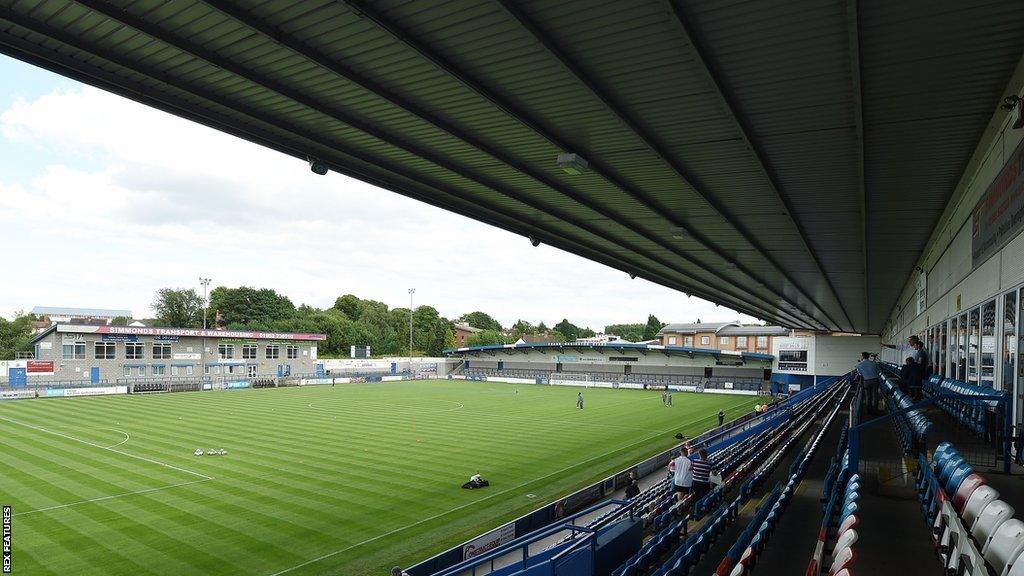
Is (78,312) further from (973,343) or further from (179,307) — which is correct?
(973,343)

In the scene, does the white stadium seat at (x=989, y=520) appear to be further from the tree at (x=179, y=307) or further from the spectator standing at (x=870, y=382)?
the tree at (x=179, y=307)

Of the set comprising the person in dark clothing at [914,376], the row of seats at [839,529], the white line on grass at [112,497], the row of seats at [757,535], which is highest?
the person in dark clothing at [914,376]

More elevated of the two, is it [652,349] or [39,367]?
[652,349]

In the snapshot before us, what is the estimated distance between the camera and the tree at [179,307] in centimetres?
10700

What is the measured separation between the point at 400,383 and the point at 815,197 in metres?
62.7

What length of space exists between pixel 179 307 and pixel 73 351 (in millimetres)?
Result: 58263

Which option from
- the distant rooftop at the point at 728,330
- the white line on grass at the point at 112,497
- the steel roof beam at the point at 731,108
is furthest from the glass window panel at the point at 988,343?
the distant rooftop at the point at 728,330

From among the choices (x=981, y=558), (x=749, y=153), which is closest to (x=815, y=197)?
(x=749, y=153)

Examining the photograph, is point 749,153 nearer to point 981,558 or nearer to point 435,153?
point 435,153

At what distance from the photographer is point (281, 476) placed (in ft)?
72.9

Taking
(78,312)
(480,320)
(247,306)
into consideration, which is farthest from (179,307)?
(480,320)

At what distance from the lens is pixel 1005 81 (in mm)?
7293

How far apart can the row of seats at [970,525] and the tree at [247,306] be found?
100 metres

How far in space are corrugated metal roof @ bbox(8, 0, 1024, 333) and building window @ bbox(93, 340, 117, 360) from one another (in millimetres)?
53850
